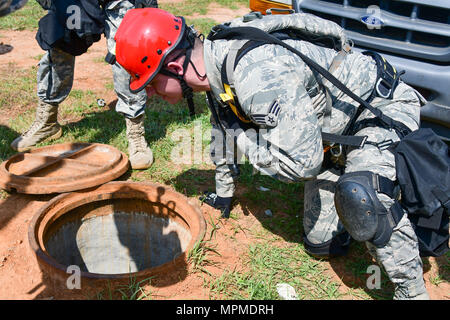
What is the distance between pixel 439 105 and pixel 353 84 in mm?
1126

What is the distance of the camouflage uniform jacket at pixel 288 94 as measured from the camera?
7.51ft

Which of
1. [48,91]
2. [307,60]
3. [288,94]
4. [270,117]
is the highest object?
[307,60]

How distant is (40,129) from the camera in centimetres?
414

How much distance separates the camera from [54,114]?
418 cm

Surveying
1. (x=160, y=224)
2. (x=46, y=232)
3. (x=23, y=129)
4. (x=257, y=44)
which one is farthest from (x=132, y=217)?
(x=257, y=44)

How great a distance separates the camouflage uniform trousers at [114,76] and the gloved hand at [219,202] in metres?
0.97

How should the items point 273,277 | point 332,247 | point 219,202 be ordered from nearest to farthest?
point 273,277 < point 332,247 < point 219,202

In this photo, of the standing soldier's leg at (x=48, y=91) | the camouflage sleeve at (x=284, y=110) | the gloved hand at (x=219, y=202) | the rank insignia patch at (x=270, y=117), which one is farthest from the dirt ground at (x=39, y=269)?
the rank insignia patch at (x=270, y=117)

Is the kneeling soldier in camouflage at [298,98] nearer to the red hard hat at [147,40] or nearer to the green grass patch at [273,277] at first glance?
the red hard hat at [147,40]

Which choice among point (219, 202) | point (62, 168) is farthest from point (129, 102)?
point (219, 202)

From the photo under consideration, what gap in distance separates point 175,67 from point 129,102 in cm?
139

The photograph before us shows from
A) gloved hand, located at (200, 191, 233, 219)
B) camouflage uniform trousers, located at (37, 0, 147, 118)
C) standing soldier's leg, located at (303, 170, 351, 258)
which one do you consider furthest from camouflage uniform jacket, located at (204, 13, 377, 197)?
camouflage uniform trousers, located at (37, 0, 147, 118)

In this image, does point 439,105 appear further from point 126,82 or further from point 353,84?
point 126,82

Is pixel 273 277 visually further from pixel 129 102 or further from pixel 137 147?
pixel 129 102
